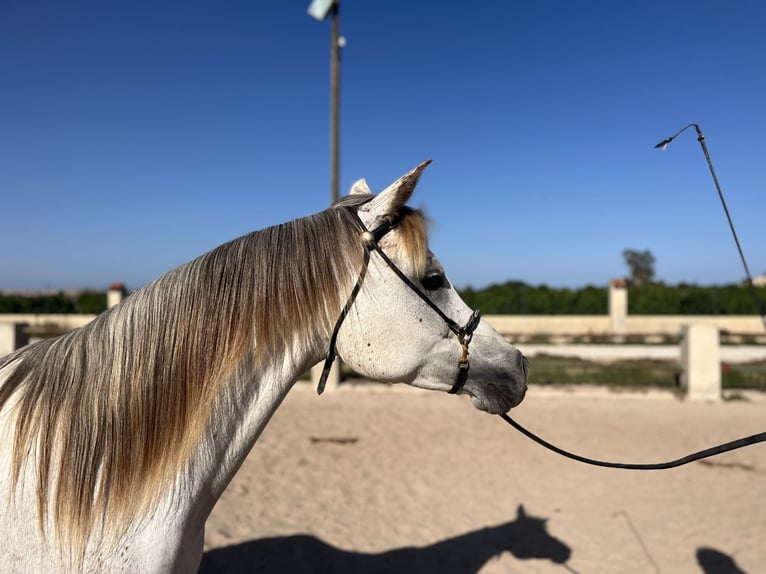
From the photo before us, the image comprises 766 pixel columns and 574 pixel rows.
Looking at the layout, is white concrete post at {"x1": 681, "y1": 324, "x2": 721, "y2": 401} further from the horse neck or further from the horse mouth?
the horse neck

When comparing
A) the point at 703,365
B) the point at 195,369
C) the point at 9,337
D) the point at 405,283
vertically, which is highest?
the point at 405,283

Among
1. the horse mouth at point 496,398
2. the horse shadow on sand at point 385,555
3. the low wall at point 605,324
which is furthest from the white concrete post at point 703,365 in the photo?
the low wall at point 605,324

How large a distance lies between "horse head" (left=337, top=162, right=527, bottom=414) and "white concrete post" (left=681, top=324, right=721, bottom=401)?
30.0 ft

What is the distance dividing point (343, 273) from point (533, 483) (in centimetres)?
469

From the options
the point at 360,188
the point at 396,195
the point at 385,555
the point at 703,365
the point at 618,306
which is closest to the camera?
the point at 396,195

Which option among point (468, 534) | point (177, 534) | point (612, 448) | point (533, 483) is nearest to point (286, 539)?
point (468, 534)

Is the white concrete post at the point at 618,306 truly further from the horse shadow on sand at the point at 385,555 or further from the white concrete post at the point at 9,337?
the white concrete post at the point at 9,337

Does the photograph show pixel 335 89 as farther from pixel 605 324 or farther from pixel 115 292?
pixel 605 324

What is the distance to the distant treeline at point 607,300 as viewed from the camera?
21.0 meters

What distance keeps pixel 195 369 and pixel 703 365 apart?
10025mm

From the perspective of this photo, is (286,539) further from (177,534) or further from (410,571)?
(177,534)

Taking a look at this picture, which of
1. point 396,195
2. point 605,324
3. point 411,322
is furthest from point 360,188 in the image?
point 605,324

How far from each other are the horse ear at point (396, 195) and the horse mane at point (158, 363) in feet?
0.23

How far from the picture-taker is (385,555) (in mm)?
3730
